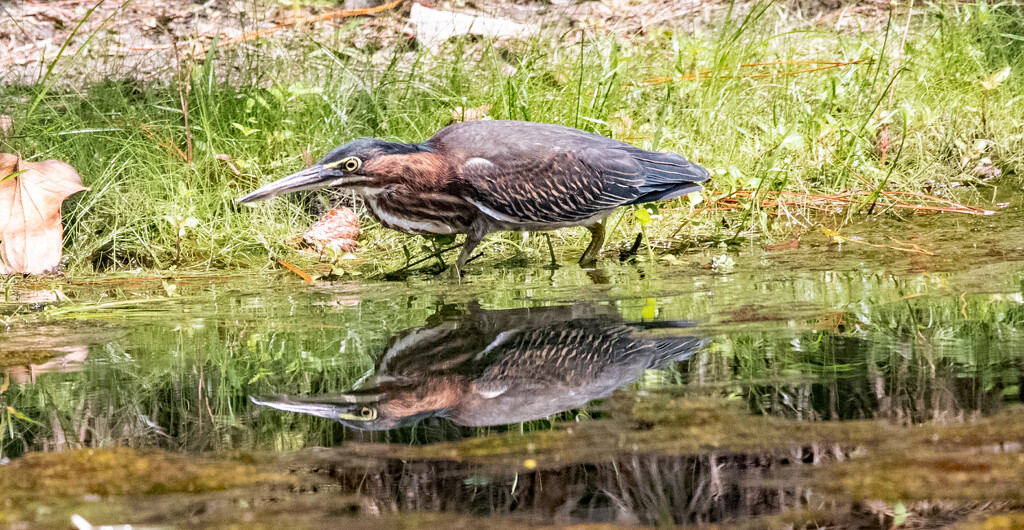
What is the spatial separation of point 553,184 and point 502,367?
5.40 ft

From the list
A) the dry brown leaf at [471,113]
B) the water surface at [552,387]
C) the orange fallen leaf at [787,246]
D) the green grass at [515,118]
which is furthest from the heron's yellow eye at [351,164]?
the orange fallen leaf at [787,246]

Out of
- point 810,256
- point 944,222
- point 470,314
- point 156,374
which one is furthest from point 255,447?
point 944,222

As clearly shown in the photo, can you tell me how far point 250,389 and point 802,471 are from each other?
52.4 inches

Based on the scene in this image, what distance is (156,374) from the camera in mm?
2520

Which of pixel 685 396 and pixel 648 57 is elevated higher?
pixel 648 57

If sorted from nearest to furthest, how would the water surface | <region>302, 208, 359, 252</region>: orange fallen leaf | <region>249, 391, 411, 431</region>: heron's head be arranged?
the water surface
<region>249, 391, 411, 431</region>: heron's head
<region>302, 208, 359, 252</region>: orange fallen leaf

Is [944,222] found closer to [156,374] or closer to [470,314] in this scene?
[470,314]

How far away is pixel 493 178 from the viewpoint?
12.6ft

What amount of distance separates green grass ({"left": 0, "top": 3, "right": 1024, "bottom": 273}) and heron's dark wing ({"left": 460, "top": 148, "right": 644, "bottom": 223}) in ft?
1.50

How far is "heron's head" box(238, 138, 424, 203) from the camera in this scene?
3.79m

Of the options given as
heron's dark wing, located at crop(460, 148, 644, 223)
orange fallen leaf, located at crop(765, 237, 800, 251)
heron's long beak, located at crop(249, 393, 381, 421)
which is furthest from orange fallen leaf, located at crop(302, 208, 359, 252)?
heron's long beak, located at crop(249, 393, 381, 421)

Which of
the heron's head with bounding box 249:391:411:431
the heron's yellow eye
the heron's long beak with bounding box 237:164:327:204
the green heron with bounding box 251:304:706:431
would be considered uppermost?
the heron's yellow eye

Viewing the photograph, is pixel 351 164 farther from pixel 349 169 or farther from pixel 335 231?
pixel 335 231

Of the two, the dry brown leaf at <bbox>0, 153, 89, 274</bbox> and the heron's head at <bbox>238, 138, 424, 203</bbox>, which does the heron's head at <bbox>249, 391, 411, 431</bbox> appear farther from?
the dry brown leaf at <bbox>0, 153, 89, 274</bbox>
